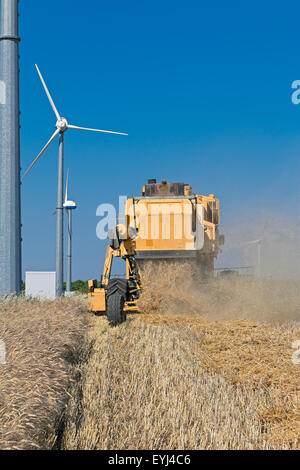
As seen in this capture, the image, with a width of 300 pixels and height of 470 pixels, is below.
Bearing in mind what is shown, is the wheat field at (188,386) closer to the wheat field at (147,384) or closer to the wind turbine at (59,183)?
the wheat field at (147,384)

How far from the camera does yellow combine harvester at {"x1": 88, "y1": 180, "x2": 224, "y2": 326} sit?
15.5 metres

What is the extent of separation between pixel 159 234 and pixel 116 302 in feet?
11.0

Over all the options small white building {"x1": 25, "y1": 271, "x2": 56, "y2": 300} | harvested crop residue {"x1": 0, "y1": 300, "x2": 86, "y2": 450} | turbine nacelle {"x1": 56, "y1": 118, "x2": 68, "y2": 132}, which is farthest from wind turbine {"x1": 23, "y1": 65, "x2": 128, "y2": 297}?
harvested crop residue {"x1": 0, "y1": 300, "x2": 86, "y2": 450}

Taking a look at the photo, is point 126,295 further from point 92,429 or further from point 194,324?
point 92,429

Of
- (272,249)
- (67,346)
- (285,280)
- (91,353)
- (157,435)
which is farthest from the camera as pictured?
(272,249)

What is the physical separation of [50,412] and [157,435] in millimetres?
1071

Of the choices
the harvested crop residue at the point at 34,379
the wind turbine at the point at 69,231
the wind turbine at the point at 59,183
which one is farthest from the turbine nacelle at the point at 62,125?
the harvested crop residue at the point at 34,379

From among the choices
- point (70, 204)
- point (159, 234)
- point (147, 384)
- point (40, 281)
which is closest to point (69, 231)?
point (70, 204)

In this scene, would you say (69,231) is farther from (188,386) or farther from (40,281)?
(188,386)

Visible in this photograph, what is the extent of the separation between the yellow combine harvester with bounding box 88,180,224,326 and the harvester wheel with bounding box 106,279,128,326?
2.20 ft

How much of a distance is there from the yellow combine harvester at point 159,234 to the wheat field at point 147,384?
219 cm

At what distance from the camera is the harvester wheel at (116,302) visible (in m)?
13.8

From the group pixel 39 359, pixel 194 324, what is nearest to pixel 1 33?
pixel 194 324

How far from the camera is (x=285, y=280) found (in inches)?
734
